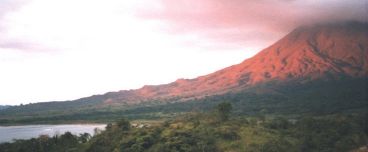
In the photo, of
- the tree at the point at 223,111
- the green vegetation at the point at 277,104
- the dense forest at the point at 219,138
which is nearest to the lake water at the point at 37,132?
the green vegetation at the point at 277,104

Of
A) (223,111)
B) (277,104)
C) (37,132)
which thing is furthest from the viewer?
(277,104)

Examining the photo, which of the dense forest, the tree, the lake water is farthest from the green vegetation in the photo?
the dense forest

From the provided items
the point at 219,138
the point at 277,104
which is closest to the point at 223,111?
the point at 219,138

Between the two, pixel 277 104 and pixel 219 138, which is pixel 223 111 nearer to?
pixel 219 138

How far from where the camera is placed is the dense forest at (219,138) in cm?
6406

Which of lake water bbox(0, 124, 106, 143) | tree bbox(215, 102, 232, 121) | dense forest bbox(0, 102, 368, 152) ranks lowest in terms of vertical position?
dense forest bbox(0, 102, 368, 152)

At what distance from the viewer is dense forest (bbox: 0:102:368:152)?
2522 inches

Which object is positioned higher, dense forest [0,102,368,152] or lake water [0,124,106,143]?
lake water [0,124,106,143]

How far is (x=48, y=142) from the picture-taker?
72562 mm

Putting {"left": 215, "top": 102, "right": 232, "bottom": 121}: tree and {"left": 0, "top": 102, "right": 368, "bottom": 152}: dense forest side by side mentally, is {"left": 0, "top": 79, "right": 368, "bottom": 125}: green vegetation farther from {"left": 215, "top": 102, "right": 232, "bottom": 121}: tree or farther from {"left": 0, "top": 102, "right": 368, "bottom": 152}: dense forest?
{"left": 0, "top": 102, "right": 368, "bottom": 152}: dense forest

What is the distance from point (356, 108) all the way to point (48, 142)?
78802 mm

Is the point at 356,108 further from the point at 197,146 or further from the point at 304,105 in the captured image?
the point at 197,146

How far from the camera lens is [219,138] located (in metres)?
67.2

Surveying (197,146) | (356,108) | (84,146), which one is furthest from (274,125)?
(356,108)
